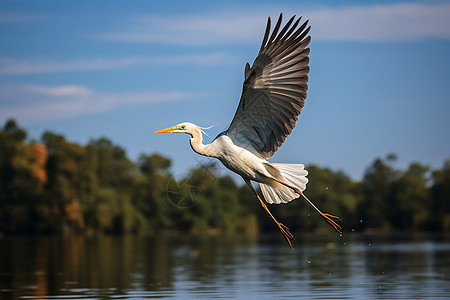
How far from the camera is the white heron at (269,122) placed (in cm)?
1462

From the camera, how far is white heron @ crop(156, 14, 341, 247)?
1462 cm

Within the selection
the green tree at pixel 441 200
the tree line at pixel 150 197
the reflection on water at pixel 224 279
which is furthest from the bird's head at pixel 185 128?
the green tree at pixel 441 200

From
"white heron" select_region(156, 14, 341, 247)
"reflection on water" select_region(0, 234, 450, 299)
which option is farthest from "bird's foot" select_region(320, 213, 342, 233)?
"reflection on water" select_region(0, 234, 450, 299)

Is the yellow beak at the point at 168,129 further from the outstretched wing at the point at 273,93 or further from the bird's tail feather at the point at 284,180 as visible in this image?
the bird's tail feather at the point at 284,180

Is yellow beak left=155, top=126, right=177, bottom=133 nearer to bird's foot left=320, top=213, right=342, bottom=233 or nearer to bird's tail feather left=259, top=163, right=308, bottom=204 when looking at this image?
bird's tail feather left=259, top=163, right=308, bottom=204

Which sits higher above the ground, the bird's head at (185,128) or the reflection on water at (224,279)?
the bird's head at (185,128)

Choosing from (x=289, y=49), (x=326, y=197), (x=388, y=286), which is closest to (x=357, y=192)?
(x=326, y=197)

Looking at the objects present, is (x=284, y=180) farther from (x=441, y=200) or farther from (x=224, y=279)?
(x=441, y=200)

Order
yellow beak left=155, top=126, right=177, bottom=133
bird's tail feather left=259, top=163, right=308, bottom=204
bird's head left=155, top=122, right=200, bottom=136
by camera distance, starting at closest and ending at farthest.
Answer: yellow beak left=155, top=126, right=177, bottom=133 < bird's head left=155, top=122, right=200, bottom=136 < bird's tail feather left=259, top=163, right=308, bottom=204

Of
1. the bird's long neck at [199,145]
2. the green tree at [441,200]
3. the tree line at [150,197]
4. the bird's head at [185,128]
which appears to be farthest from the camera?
the green tree at [441,200]

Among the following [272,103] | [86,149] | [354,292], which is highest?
[86,149]

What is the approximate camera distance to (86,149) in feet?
343

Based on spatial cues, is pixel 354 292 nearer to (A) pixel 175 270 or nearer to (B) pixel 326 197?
(A) pixel 175 270

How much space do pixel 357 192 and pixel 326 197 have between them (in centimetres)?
2013
